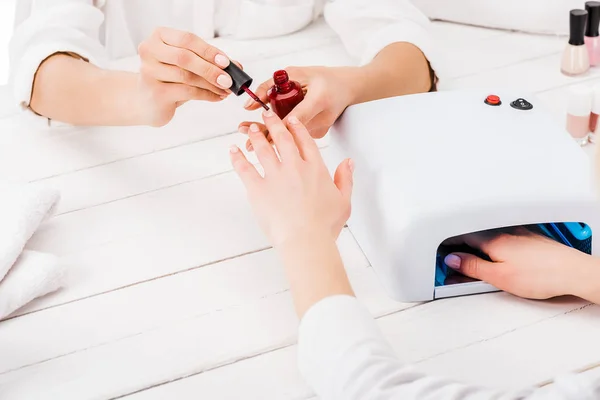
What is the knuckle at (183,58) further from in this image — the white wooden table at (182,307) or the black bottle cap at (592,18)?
the black bottle cap at (592,18)

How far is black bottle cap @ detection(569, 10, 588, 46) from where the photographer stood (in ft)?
3.76

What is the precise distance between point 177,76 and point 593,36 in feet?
2.32

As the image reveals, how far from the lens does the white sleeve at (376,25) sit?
1.12 m

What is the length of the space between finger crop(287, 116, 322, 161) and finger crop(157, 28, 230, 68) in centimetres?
11

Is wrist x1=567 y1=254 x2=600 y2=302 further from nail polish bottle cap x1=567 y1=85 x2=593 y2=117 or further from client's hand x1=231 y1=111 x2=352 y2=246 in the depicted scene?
nail polish bottle cap x1=567 y1=85 x2=593 y2=117

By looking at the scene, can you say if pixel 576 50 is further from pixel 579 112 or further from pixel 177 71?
pixel 177 71

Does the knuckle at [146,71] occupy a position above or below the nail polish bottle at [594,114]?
above

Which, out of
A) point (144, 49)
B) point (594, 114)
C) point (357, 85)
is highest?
point (144, 49)

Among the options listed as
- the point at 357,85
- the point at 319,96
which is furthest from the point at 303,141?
the point at 357,85

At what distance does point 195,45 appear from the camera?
33.3 inches

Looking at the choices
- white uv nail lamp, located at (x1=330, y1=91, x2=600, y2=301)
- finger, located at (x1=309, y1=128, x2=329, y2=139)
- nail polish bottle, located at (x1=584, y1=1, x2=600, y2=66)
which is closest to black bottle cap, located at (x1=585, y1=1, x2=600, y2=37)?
nail polish bottle, located at (x1=584, y1=1, x2=600, y2=66)

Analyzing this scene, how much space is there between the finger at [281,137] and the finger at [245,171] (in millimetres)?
33

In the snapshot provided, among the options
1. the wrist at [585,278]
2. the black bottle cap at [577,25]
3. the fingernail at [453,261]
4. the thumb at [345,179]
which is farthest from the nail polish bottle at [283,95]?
the black bottle cap at [577,25]

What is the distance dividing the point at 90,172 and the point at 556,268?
62 cm
